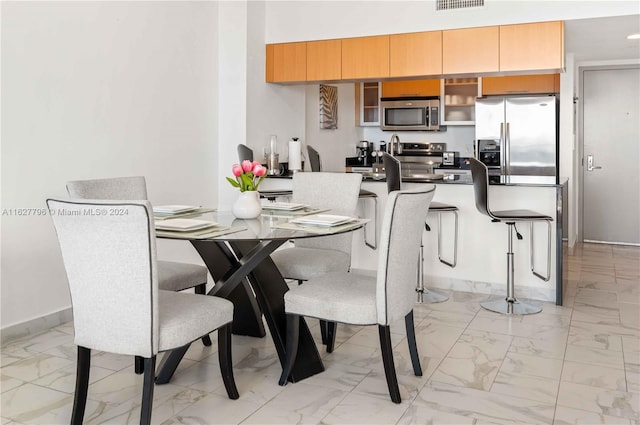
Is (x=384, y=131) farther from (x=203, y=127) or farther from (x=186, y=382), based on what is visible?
(x=186, y=382)

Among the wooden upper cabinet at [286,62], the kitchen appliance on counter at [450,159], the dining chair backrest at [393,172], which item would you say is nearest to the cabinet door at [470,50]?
the dining chair backrest at [393,172]

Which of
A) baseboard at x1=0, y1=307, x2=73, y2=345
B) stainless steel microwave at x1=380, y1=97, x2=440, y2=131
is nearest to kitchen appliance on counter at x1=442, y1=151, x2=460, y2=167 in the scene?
stainless steel microwave at x1=380, y1=97, x2=440, y2=131

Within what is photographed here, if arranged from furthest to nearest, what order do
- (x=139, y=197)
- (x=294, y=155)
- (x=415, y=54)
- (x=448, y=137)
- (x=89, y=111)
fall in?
1. (x=448, y=137)
2. (x=294, y=155)
3. (x=415, y=54)
4. (x=89, y=111)
5. (x=139, y=197)

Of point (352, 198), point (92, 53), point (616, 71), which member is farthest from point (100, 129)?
point (616, 71)

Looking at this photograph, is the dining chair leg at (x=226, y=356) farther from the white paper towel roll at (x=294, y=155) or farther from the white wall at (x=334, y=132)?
the white wall at (x=334, y=132)

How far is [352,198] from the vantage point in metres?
3.55

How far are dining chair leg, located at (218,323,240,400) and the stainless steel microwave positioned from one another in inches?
213

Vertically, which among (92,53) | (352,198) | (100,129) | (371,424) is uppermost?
(92,53)

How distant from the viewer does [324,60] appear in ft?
17.1

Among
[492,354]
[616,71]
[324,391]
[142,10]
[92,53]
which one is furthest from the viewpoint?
[616,71]

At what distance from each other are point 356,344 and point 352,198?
87cm

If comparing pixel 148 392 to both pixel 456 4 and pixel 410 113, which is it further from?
pixel 410 113

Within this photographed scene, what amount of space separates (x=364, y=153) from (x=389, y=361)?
18.1ft

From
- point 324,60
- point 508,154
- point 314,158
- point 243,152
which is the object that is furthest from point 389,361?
point 508,154
